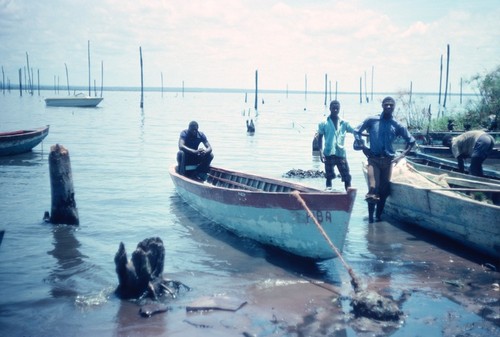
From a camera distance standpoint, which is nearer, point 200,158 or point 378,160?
point 378,160

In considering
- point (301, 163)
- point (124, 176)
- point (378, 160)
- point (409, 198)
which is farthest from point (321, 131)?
point (301, 163)

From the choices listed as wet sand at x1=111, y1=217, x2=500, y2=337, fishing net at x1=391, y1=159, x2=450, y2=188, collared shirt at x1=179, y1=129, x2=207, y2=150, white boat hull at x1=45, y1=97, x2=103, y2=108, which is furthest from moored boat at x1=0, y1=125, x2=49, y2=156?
white boat hull at x1=45, y1=97, x2=103, y2=108

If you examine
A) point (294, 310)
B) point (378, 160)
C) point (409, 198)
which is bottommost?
point (294, 310)

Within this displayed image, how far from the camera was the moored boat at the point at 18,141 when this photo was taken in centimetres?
1825

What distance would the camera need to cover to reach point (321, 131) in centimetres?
925

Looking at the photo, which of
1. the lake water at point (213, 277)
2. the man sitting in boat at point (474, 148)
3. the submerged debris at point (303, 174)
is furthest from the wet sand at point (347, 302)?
the submerged debris at point (303, 174)

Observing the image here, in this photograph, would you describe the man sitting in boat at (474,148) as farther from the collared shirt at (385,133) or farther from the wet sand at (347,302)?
the wet sand at (347,302)

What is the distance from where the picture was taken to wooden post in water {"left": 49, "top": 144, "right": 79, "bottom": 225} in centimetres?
911

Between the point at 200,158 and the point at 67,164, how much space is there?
3.08 meters

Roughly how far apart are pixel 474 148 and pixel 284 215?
4.80 metres

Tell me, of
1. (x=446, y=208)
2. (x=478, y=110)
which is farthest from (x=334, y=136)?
(x=478, y=110)

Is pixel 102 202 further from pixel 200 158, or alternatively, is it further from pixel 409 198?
pixel 409 198

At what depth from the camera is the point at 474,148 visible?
31.0 ft

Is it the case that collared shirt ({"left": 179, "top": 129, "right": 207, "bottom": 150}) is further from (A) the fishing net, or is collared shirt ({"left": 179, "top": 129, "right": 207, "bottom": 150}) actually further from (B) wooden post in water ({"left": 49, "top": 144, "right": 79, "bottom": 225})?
(A) the fishing net
